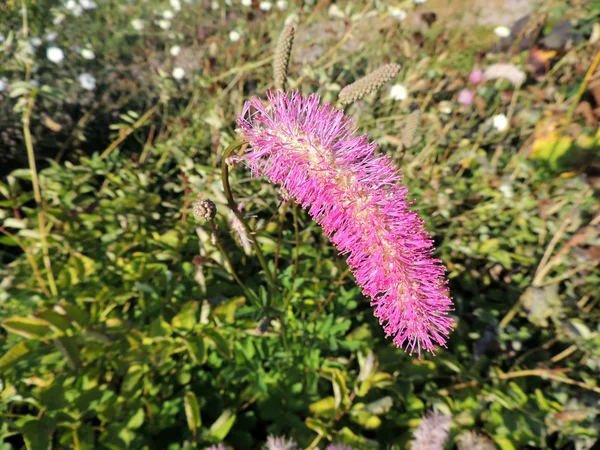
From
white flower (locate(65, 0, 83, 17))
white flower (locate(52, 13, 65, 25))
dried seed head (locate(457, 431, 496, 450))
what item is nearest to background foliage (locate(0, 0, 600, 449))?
dried seed head (locate(457, 431, 496, 450))

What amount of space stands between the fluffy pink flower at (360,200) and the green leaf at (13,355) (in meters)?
1.14

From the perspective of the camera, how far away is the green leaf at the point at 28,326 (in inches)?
50.3

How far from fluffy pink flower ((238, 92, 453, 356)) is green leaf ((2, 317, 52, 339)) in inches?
43.1

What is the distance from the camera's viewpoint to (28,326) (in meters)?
1.30

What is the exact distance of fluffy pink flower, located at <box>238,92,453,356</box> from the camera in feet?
2.67

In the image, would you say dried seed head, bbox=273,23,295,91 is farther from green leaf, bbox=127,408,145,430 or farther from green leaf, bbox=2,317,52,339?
green leaf, bbox=127,408,145,430

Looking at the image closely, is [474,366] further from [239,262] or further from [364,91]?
[364,91]

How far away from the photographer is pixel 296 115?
86 cm

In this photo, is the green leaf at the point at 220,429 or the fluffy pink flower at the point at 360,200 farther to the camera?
the green leaf at the point at 220,429

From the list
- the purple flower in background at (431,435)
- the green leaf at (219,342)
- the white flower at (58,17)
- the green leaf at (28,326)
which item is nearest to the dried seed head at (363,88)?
the green leaf at (219,342)

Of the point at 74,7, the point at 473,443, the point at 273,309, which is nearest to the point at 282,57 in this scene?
the point at 273,309

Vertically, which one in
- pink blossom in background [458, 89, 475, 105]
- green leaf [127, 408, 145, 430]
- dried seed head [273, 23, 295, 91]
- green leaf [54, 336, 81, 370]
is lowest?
green leaf [127, 408, 145, 430]

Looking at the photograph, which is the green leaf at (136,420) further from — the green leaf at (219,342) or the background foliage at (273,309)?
the green leaf at (219,342)

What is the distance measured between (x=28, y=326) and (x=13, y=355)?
10cm
